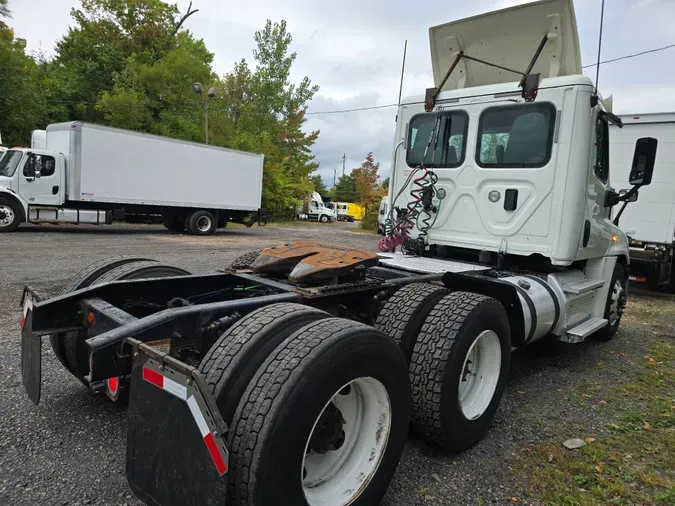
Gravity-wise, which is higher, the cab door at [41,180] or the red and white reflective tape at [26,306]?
the cab door at [41,180]

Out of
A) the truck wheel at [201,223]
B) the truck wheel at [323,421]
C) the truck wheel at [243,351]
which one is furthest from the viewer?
the truck wheel at [201,223]

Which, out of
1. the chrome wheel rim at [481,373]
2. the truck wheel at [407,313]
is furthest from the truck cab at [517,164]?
the truck wheel at [407,313]

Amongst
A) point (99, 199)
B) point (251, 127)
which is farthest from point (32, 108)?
point (251, 127)

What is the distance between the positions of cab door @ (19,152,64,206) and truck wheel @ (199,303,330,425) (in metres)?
15.7

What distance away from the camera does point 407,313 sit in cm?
301

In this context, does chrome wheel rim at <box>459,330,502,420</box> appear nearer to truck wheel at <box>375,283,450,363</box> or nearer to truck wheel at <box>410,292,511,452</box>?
truck wheel at <box>410,292,511,452</box>

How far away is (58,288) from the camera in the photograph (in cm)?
679

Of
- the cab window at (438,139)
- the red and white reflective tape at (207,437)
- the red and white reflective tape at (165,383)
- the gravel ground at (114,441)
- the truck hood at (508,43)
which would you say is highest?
the truck hood at (508,43)

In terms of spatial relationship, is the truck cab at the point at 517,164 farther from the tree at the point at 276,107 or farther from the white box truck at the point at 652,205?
the tree at the point at 276,107

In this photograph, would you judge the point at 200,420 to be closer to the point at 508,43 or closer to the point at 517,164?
the point at 517,164

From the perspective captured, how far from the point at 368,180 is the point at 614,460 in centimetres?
3703

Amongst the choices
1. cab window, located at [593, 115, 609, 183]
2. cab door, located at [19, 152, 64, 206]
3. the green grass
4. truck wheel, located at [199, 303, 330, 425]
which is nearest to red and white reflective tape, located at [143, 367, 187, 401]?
truck wheel, located at [199, 303, 330, 425]

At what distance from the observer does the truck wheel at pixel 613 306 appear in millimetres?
5594

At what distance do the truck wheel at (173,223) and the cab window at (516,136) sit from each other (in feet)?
52.6
